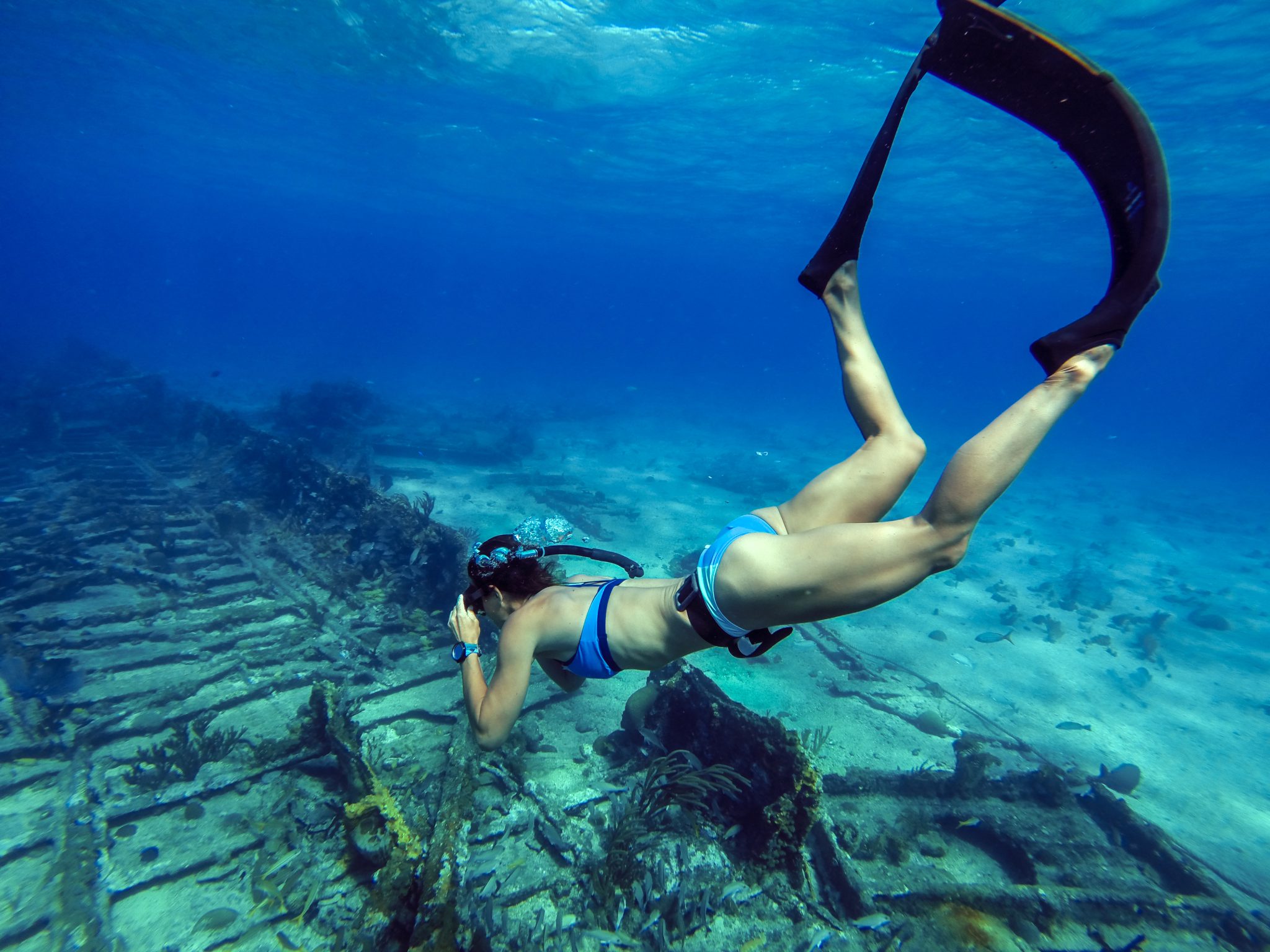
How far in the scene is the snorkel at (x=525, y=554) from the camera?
3.24 metres

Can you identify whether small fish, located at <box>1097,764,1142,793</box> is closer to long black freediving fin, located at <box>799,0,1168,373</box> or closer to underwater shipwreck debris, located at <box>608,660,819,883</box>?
underwater shipwreck debris, located at <box>608,660,819,883</box>

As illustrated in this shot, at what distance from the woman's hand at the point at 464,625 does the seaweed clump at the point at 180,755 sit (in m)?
4.10

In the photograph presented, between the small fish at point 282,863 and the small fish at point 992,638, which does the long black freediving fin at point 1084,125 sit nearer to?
the small fish at point 282,863

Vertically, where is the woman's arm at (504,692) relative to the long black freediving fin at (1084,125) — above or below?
below

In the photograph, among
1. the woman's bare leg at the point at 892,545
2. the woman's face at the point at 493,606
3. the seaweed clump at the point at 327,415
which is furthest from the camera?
the seaweed clump at the point at 327,415

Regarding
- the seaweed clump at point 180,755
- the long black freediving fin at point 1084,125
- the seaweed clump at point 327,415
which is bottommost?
the seaweed clump at point 327,415

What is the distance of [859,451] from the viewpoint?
3088 millimetres

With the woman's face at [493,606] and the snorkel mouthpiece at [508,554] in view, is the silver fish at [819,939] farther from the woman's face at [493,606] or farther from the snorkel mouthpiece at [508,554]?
the snorkel mouthpiece at [508,554]

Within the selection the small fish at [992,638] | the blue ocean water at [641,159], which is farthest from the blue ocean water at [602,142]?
the small fish at [992,638]

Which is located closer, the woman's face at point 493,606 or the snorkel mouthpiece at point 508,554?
the snorkel mouthpiece at point 508,554

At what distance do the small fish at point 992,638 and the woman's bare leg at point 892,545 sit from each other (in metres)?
10.9

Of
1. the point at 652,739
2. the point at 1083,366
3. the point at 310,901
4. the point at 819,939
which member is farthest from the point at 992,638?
the point at 310,901

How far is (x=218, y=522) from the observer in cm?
1034

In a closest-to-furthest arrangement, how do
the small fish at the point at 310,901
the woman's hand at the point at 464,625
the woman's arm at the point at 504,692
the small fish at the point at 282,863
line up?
the woman's arm at the point at 504,692
the woman's hand at the point at 464,625
the small fish at the point at 310,901
the small fish at the point at 282,863
